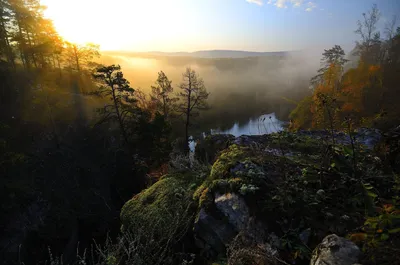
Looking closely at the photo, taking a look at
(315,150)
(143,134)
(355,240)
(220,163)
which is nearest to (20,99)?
(143,134)

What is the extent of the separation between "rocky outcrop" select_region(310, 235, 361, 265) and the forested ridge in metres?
0.14

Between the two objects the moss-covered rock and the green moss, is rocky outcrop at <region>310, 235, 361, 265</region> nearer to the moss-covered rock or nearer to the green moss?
the moss-covered rock

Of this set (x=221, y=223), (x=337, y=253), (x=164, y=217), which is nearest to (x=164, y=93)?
(x=164, y=217)

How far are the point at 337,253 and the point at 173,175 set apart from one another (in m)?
5.49

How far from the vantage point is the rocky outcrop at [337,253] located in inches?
96.4

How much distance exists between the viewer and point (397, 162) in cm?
459

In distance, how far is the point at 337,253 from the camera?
2.53 meters

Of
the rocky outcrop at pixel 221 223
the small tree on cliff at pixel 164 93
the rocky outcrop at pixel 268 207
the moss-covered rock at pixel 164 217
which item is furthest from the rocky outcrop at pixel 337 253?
the small tree on cliff at pixel 164 93

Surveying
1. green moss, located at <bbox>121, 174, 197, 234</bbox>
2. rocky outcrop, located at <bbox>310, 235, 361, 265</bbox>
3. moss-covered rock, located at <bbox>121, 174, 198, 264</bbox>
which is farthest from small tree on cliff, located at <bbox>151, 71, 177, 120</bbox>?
rocky outcrop, located at <bbox>310, 235, 361, 265</bbox>

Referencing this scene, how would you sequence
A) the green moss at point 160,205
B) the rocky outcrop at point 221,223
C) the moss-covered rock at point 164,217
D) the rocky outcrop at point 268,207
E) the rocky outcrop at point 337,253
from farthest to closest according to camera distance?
the green moss at point 160,205, the moss-covered rock at point 164,217, the rocky outcrop at point 221,223, the rocky outcrop at point 268,207, the rocky outcrop at point 337,253

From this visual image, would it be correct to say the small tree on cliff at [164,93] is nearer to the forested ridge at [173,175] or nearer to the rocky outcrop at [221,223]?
the forested ridge at [173,175]

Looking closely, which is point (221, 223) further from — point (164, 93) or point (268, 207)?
point (164, 93)

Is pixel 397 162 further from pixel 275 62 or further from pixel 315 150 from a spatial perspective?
pixel 275 62

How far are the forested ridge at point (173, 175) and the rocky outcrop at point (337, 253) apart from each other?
0.47ft
